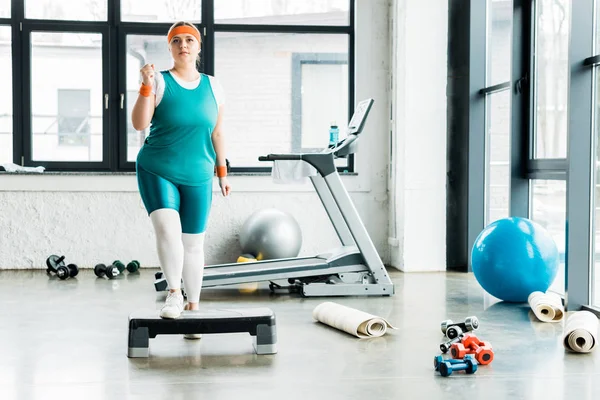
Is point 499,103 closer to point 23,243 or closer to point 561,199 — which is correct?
point 561,199

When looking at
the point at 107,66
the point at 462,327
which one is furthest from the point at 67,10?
the point at 462,327

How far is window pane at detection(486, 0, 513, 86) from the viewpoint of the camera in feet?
21.5

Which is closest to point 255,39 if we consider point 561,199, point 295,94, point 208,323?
point 295,94

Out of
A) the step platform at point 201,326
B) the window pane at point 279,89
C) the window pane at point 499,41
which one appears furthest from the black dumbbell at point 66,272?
the window pane at point 499,41

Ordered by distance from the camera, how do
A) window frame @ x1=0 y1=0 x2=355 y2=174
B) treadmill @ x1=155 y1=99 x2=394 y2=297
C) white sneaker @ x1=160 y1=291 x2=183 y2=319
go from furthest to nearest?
window frame @ x1=0 y1=0 x2=355 y2=174 → treadmill @ x1=155 y1=99 x2=394 y2=297 → white sneaker @ x1=160 y1=291 x2=183 y2=319

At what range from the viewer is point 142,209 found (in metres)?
7.46

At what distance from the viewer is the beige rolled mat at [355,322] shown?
13.8 ft

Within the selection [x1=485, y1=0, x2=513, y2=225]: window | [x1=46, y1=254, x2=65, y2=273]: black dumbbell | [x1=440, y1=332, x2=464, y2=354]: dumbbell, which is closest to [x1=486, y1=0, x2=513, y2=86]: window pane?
[x1=485, y1=0, x2=513, y2=225]: window

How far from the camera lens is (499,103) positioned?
6.80 m

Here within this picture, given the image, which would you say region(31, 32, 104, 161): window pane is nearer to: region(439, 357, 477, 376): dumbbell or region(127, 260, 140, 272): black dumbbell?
region(127, 260, 140, 272): black dumbbell

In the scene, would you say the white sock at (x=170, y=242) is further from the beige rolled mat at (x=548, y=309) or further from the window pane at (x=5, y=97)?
the window pane at (x=5, y=97)

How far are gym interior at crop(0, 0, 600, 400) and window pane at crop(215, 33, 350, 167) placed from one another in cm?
2

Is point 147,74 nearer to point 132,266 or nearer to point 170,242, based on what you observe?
point 170,242

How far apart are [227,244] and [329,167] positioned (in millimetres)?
2330
